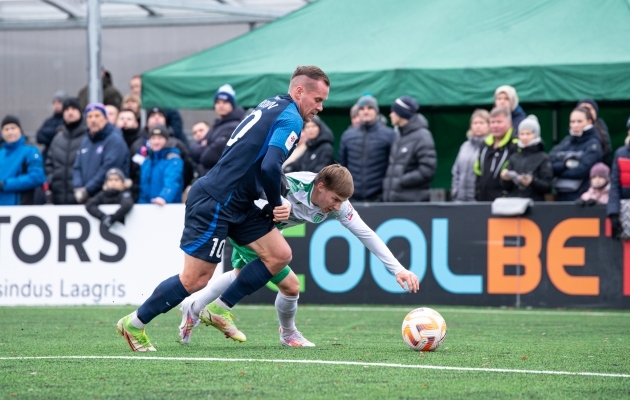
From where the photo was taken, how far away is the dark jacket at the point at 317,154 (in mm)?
13953

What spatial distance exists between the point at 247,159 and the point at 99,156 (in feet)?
22.2

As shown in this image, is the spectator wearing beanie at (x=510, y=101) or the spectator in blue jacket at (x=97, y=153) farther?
the spectator in blue jacket at (x=97, y=153)

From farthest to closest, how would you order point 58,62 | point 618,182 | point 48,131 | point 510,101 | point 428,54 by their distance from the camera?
point 58,62, point 48,131, point 428,54, point 510,101, point 618,182

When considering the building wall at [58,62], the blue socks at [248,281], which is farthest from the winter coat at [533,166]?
the building wall at [58,62]

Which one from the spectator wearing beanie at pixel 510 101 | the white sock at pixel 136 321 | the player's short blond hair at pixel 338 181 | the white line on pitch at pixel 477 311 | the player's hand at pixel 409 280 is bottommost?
the white line on pitch at pixel 477 311

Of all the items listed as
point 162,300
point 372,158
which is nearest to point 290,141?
point 162,300

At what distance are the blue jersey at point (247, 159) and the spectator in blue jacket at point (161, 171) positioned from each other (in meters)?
6.13

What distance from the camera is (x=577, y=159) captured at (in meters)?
12.9

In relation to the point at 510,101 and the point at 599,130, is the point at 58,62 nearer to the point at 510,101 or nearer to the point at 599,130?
the point at 510,101

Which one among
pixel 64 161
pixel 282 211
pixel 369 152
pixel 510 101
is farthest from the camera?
pixel 64 161

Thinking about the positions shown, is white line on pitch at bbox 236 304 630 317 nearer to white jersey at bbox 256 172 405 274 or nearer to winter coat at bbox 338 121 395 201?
winter coat at bbox 338 121 395 201

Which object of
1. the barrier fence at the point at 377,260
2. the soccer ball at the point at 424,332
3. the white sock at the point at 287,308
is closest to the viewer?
the soccer ball at the point at 424,332

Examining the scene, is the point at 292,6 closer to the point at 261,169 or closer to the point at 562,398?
the point at 261,169

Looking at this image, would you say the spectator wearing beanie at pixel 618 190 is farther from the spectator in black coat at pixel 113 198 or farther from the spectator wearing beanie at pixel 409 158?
the spectator in black coat at pixel 113 198
